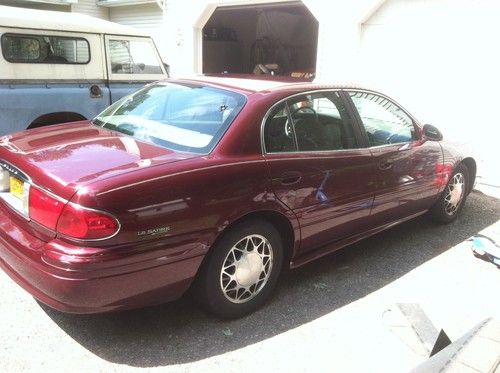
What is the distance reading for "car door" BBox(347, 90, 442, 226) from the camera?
3.85 m

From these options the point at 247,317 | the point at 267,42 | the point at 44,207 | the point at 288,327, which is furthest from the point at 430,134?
the point at 267,42

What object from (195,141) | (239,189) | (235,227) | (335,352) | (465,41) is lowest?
(335,352)

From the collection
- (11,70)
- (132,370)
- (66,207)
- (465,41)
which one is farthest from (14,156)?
(465,41)

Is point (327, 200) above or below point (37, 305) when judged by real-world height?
above

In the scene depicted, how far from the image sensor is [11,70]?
17.7 feet

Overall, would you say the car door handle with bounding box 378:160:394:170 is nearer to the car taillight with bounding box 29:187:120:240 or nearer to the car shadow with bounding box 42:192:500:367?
the car shadow with bounding box 42:192:500:367

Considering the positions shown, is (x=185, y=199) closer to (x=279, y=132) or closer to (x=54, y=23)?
(x=279, y=132)

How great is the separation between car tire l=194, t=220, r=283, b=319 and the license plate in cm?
115

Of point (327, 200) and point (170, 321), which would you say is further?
point (327, 200)

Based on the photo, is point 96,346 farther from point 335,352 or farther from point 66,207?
point 335,352

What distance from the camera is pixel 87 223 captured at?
2.34 m

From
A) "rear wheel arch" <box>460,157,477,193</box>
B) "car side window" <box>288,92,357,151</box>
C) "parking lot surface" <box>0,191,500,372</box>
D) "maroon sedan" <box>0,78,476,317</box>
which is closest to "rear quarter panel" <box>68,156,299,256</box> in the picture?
"maroon sedan" <box>0,78,476,317</box>

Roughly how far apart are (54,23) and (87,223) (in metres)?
4.29

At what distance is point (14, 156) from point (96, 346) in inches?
48.8
